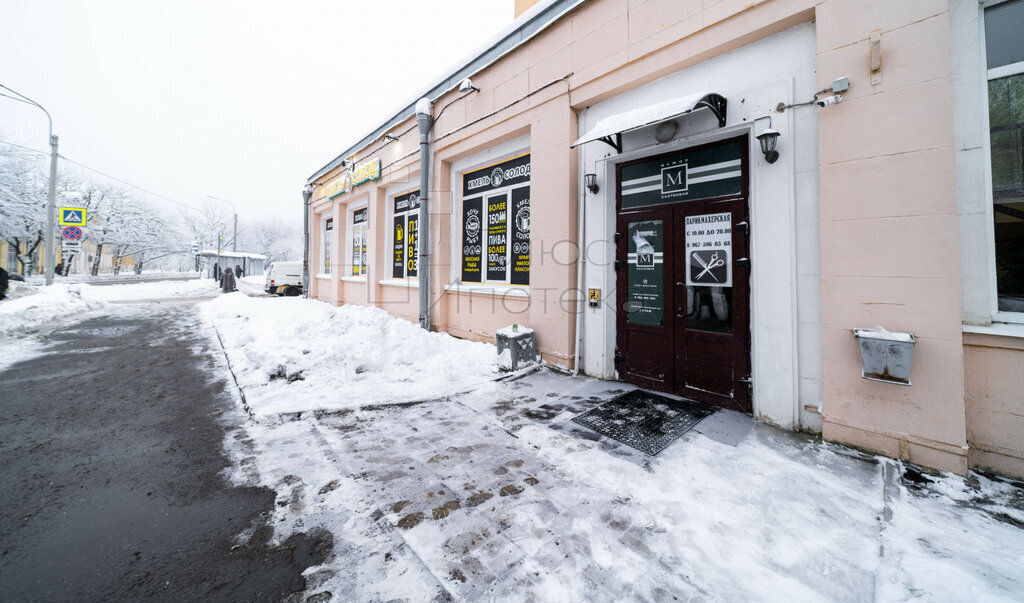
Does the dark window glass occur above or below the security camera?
above

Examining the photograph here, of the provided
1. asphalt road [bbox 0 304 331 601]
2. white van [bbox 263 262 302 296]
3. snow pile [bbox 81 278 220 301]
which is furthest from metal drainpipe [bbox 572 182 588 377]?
snow pile [bbox 81 278 220 301]

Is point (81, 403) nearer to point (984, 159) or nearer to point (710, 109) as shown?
point (710, 109)

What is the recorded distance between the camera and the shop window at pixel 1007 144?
9.97 ft

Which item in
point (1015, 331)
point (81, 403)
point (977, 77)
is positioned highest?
point (977, 77)

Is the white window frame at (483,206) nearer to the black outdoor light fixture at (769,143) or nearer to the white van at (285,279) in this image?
the black outdoor light fixture at (769,143)

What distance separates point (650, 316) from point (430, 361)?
11.9ft

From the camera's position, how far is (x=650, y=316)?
5.08 meters

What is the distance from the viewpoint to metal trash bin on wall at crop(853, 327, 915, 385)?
9.90ft

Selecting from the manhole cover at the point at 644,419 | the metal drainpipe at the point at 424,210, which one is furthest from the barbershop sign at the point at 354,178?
the manhole cover at the point at 644,419

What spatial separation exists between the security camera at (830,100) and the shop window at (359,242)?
12469 millimetres

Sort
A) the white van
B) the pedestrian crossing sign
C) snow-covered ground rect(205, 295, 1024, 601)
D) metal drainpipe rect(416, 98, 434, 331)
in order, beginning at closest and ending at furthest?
snow-covered ground rect(205, 295, 1024, 601) → metal drainpipe rect(416, 98, 434, 331) → the pedestrian crossing sign → the white van

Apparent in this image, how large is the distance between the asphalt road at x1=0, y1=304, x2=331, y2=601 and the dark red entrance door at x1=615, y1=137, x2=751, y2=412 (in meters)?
4.21

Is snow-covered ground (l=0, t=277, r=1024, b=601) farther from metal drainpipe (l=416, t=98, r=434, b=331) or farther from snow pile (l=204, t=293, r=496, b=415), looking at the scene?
metal drainpipe (l=416, t=98, r=434, b=331)

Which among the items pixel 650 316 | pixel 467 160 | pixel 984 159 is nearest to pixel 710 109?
pixel 984 159
